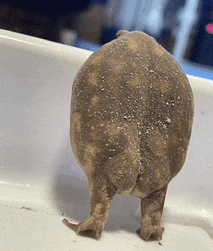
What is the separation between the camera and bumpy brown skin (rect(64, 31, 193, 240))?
535 millimetres

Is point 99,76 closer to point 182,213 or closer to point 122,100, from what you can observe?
point 122,100

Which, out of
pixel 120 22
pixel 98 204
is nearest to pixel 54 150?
pixel 98 204

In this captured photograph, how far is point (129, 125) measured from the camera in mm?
549

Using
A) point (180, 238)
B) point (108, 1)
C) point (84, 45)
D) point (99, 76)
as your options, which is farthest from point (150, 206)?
point (108, 1)

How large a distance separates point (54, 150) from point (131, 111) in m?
0.40

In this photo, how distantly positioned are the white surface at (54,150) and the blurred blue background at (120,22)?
33 centimetres

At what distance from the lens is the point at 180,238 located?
0.68 meters

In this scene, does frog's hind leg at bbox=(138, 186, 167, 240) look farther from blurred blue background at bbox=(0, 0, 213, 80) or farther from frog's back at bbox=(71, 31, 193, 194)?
blurred blue background at bbox=(0, 0, 213, 80)

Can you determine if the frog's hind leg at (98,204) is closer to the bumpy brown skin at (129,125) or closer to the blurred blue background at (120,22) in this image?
the bumpy brown skin at (129,125)

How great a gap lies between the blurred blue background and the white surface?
33 cm

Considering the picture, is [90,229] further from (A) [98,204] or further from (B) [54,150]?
(B) [54,150]

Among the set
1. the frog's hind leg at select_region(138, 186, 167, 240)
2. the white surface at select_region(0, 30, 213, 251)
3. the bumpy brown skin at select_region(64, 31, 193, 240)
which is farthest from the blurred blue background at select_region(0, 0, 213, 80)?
the frog's hind leg at select_region(138, 186, 167, 240)

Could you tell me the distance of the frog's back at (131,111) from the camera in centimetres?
53

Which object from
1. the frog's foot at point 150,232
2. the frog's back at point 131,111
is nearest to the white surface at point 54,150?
the frog's foot at point 150,232
